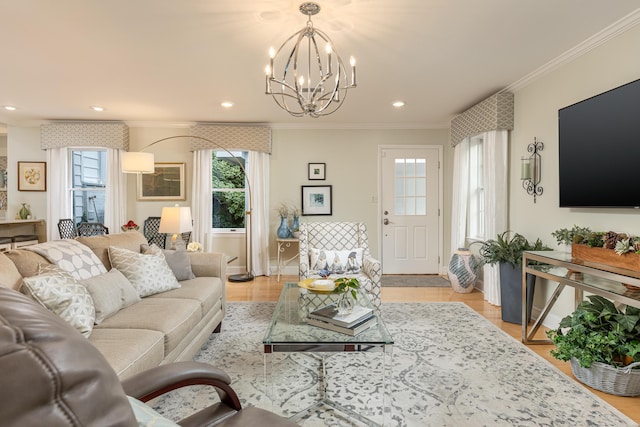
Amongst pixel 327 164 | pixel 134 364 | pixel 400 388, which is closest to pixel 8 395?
pixel 134 364

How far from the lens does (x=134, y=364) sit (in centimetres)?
158

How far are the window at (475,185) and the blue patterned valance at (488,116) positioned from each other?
0.22 metres

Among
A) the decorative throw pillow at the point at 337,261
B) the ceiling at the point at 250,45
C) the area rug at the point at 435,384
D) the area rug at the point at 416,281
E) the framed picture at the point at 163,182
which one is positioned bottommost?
the area rug at the point at 435,384

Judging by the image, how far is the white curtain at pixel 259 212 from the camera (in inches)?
212

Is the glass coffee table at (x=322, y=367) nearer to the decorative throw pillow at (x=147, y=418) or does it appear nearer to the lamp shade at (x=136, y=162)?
the decorative throw pillow at (x=147, y=418)

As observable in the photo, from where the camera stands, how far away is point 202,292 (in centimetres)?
264

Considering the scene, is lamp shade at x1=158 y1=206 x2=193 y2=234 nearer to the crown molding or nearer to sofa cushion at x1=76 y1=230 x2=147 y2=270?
sofa cushion at x1=76 y1=230 x2=147 y2=270

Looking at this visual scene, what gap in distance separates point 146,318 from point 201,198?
356 centimetres

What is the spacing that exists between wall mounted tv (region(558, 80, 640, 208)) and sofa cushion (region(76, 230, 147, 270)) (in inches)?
144

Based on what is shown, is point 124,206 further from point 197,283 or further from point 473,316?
point 473,316

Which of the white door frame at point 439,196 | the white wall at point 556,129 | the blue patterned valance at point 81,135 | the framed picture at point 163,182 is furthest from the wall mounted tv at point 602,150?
the blue patterned valance at point 81,135

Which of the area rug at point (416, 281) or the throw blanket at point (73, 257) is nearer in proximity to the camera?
the throw blanket at point (73, 257)

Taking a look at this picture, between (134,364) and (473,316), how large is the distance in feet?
10.2

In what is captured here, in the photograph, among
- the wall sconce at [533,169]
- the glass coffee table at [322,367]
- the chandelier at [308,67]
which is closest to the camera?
the glass coffee table at [322,367]
